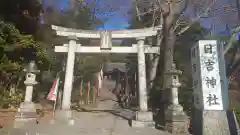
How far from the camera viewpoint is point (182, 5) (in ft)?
28.5

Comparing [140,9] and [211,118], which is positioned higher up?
[140,9]

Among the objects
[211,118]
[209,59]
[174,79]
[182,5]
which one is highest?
[182,5]

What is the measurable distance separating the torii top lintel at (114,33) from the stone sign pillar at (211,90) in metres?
3.15

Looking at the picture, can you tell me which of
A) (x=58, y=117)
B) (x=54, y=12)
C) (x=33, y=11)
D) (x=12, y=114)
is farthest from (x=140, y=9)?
(x=12, y=114)

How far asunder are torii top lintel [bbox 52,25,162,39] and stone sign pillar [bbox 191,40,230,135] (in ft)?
10.3

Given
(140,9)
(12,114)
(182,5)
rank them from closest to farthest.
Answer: (182,5)
(12,114)
(140,9)

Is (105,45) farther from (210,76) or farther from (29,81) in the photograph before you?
(210,76)

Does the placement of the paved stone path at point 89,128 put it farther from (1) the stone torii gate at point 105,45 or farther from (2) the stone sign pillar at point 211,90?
(1) the stone torii gate at point 105,45

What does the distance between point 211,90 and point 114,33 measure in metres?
Result: 5.77

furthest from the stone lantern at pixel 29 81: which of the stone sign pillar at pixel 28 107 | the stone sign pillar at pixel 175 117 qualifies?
the stone sign pillar at pixel 175 117

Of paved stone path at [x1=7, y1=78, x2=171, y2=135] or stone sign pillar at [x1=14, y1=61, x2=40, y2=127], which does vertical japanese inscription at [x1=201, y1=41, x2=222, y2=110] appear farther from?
stone sign pillar at [x1=14, y1=61, x2=40, y2=127]

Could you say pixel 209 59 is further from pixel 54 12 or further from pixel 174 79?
pixel 54 12

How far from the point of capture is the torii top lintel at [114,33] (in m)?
10.8

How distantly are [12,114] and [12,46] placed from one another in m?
3.69
